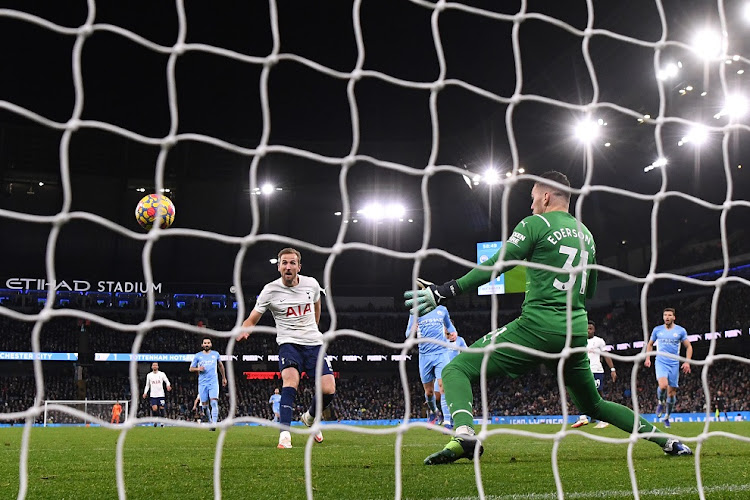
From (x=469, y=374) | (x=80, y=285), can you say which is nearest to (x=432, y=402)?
(x=469, y=374)

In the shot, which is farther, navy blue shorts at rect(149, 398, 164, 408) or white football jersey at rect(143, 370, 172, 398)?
navy blue shorts at rect(149, 398, 164, 408)

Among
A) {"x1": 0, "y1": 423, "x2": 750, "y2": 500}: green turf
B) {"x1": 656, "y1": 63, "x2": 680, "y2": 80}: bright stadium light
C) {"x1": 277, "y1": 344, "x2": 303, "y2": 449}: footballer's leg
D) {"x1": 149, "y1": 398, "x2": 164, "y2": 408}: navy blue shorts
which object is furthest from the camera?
{"x1": 656, "y1": 63, "x2": 680, "y2": 80}: bright stadium light

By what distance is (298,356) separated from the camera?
7.37 m

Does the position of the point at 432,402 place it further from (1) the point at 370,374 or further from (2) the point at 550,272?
(1) the point at 370,374

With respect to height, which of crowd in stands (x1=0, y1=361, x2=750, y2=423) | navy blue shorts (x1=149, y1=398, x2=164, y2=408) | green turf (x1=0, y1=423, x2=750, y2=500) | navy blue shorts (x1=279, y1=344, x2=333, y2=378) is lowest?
crowd in stands (x1=0, y1=361, x2=750, y2=423)

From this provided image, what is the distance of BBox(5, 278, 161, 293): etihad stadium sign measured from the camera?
3569 cm

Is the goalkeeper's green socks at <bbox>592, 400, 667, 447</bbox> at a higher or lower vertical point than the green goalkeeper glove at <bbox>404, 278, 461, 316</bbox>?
lower

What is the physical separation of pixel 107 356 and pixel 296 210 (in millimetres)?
12182

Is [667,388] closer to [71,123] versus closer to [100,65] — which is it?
[71,123]

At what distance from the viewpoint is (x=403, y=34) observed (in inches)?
918

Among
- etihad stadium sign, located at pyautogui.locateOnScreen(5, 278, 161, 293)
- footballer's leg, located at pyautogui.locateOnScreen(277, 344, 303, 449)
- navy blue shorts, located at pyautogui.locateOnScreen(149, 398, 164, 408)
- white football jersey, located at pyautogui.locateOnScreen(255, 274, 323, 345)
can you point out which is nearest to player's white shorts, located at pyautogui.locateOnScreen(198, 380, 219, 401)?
navy blue shorts, located at pyautogui.locateOnScreen(149, 398, 164, 408)

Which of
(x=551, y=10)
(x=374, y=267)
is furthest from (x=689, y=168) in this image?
(x=374, y=267)

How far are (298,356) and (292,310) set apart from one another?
487mm

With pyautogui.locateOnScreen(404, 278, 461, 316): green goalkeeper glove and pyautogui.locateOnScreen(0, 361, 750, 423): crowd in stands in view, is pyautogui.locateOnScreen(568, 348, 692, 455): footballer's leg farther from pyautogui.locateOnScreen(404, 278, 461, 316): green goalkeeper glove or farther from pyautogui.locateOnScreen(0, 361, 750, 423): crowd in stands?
pyautogui.locateOnScreen(0, 361, 750, 423): crowd in stands
